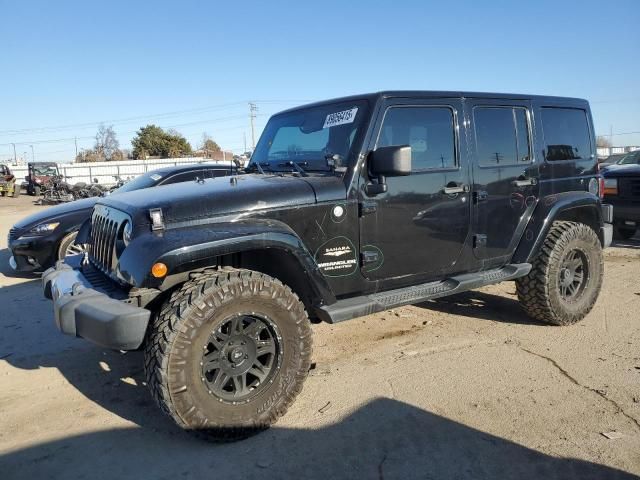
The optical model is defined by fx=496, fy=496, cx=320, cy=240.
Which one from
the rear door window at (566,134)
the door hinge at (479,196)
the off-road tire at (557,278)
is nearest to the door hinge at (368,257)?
the door hinge at (479,196)

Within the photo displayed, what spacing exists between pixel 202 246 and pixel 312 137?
1583 millimetres

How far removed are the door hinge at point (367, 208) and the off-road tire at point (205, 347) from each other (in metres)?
0.82

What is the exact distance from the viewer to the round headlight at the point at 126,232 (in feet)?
9.75

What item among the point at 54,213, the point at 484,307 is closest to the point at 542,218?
the point at 484,307

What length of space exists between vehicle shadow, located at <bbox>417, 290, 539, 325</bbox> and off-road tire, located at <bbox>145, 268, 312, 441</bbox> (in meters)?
2.64

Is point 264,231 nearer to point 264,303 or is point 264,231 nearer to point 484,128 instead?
point 264,303

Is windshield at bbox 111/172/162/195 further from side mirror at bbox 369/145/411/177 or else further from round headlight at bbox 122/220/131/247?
side mirror at bbox 369/145/411/177

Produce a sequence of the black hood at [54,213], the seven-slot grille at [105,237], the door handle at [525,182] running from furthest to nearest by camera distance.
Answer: the black hood at [54,213] → the door handle at [525,182] → the seven-slot grille at [105,237]

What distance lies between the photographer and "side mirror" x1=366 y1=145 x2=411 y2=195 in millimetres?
3277

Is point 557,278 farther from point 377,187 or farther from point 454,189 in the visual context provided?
point 377,187

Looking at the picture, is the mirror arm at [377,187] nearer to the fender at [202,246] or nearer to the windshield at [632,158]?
the fender at [202,246]

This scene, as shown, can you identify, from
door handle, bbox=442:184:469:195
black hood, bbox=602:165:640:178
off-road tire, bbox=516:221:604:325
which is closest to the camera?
door handle, bbox=442:184:469:195

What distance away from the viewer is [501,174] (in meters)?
4.30

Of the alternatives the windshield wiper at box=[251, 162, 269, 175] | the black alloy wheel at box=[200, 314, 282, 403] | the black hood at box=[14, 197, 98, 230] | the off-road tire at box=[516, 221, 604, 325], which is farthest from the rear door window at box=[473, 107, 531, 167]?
the black hood at box=[14, 197, 98, 230]
